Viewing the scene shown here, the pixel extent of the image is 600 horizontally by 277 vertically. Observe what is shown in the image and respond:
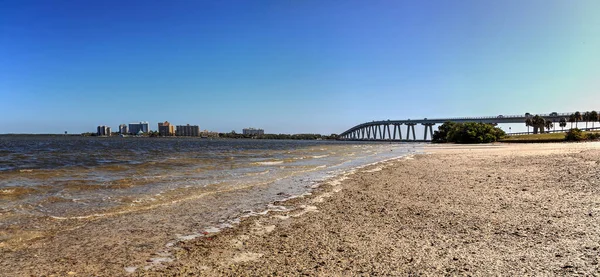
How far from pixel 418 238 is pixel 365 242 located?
106 cm

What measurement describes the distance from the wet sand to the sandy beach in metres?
0.02

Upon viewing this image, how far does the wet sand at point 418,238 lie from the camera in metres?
5.12

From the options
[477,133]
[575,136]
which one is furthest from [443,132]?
[575,136]

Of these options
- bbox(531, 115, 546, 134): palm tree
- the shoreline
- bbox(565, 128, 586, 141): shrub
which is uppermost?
bbox(531, 115, 546, 134): palm tree

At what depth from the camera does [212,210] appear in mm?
10203

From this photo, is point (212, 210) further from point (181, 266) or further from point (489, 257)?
point (489, 257)

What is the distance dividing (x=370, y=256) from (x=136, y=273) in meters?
3.73

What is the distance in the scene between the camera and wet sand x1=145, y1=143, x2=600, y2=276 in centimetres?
512

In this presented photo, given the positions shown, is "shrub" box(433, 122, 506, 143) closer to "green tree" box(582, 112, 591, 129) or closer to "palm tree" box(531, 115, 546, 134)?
"palm tree" box(531, 115, 546, 134)

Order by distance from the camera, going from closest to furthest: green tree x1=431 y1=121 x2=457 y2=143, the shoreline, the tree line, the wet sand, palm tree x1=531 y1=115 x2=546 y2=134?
the wet sand → the shoreline → the tree line → palm tree x1=531 y1=115 x2=546 y2=134 → green tree x1=431 y1=121 x2=457 y2=143

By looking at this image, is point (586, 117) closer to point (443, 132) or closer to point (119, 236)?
point (443, 132)

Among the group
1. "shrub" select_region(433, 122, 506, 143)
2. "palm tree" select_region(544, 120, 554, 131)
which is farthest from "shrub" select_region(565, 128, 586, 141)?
"palm tree" select_region(544, 120, 554, 131)

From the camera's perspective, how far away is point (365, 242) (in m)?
6.45

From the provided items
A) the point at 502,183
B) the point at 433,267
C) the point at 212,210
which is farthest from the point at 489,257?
the point at 502,183
